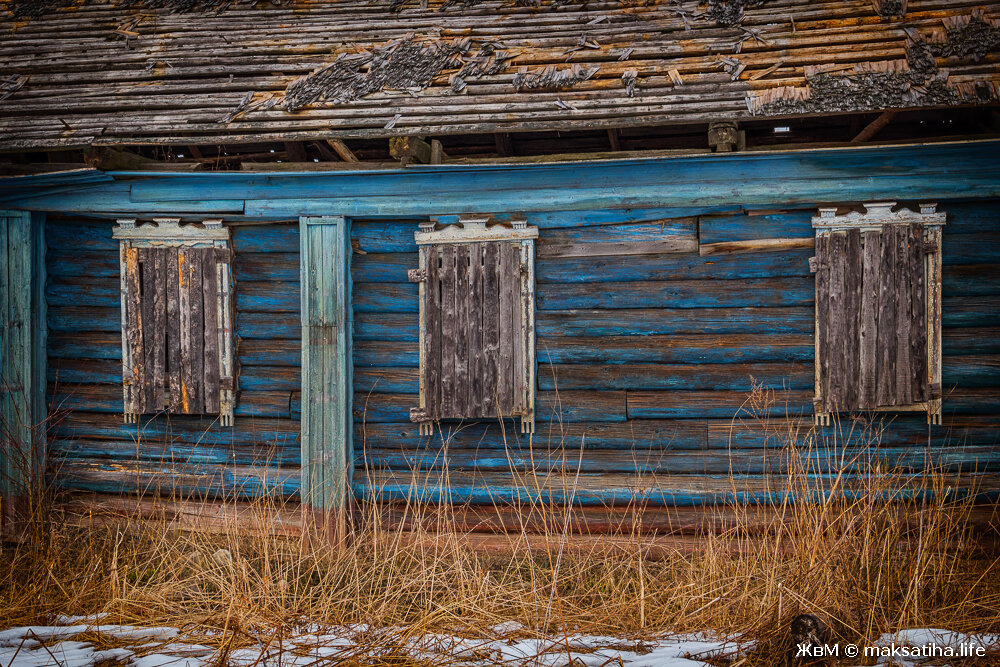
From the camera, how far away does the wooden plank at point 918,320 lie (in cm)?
443

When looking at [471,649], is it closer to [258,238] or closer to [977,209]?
[258,238]

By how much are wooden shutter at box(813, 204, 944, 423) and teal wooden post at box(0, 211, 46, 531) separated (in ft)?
18.6

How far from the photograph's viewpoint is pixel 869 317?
4.48 metres

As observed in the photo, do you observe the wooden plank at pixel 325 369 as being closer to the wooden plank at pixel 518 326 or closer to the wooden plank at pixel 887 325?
the wooden plank at pixel 518 326

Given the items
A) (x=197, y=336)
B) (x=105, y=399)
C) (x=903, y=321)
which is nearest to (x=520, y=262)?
(x=197, y=336)

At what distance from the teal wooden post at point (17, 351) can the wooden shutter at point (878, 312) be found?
18.6 ft

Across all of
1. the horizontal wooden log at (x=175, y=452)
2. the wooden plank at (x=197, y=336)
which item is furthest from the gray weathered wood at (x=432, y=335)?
the wooden plank at (x=197, y=336)

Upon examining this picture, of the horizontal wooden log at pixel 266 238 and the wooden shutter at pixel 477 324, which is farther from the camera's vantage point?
the horizontal wooden log at pixel 266 238

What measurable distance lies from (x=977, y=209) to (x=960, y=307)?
67 centimetres

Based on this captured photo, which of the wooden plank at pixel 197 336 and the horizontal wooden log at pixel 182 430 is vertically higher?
the wooden plank at pixel 197 336

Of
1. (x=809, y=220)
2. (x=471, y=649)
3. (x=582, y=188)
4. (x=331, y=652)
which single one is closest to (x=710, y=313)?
(x=809, y=220)

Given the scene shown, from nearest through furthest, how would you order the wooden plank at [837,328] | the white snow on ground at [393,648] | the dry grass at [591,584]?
the white snow on ground at [393,648] → the dry grass at [591,584] → the wooden plank at [837,328]

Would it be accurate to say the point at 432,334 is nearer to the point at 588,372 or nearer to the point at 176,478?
the point at 588,372

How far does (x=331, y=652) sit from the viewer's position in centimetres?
321
